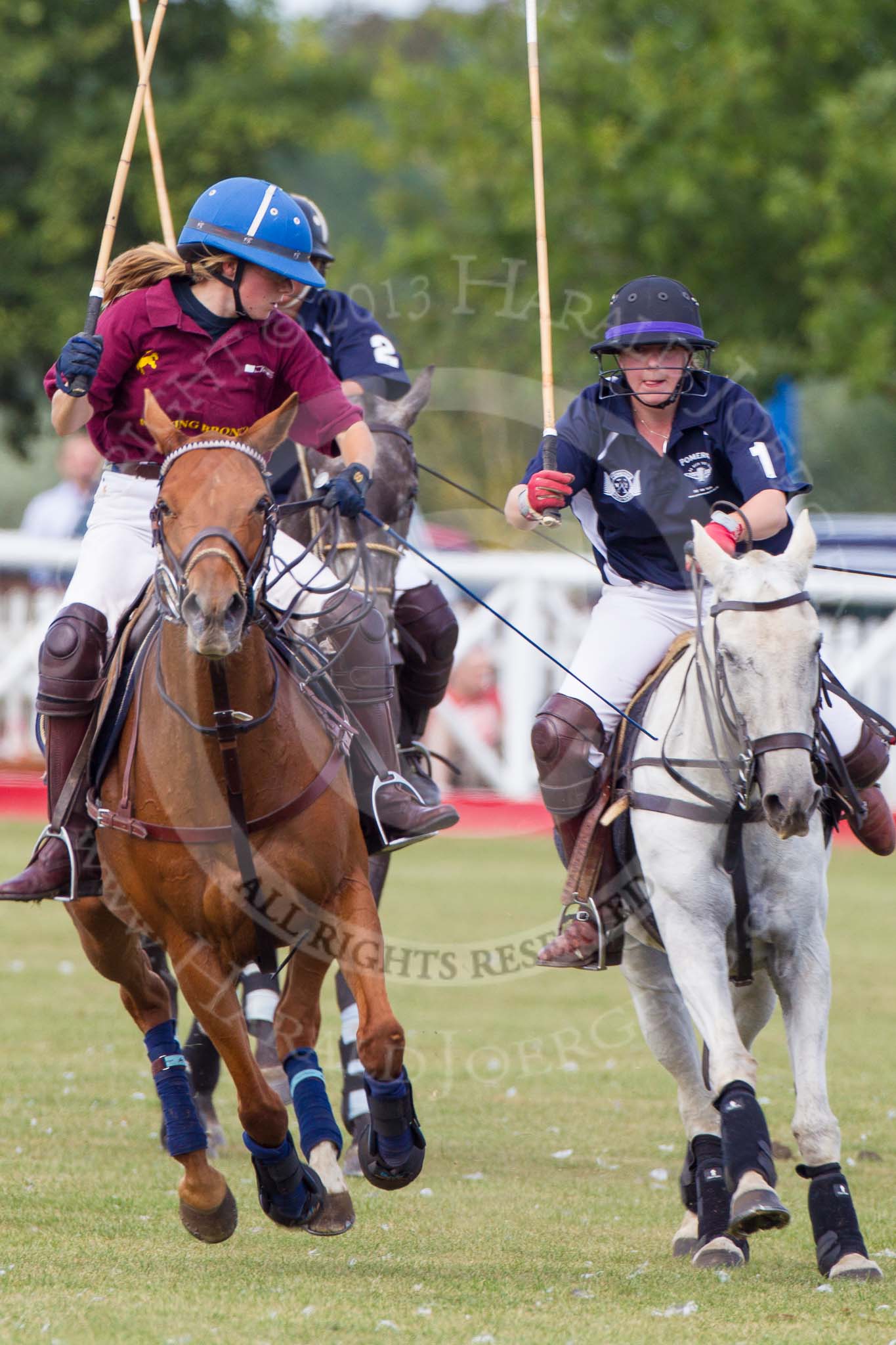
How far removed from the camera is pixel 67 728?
6000mm

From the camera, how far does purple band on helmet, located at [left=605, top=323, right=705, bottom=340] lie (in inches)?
245

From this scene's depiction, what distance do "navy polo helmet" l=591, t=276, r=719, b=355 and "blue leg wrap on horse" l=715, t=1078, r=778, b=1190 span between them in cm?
232

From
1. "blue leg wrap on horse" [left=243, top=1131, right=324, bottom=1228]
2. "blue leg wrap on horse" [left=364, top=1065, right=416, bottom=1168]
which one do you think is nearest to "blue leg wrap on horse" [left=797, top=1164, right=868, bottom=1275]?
"blue leg wrap on horse" [left=364, top=1065, right=416, bottom=1168]

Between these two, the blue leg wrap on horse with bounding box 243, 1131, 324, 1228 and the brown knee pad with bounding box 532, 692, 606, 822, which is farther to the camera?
the brown knee pad with bounding box 532, 692, 606, 822

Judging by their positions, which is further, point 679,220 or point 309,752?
point 679,220

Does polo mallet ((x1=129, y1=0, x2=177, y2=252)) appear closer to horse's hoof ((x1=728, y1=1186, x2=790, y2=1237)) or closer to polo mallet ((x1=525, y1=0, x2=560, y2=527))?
polo mallet ((x1=525, y1=0, x2=560, y2=527))

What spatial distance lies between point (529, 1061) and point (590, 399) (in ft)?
12.7

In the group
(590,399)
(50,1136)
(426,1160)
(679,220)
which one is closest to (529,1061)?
(426,1160)

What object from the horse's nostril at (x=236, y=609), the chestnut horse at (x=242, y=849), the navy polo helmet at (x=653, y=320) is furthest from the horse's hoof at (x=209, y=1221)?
the navy polo helmet at (x=653, y=320)

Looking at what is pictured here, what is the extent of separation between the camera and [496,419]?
96.9ft

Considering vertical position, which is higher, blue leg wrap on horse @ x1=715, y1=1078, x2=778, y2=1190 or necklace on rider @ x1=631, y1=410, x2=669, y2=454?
necklace on rider @ x1=631, y1=410, x2=669, y2=454

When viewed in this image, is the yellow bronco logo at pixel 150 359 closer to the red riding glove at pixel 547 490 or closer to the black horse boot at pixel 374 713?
the black horse boot at pixel 374 713

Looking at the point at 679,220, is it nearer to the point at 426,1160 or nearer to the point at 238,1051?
the point at 426,1160

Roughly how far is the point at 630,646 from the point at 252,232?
182 cm
